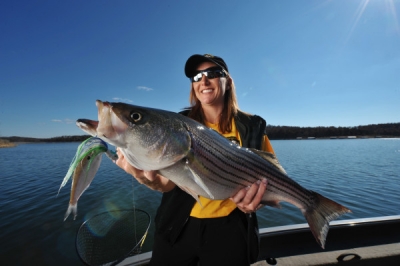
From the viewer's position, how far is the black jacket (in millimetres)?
2818

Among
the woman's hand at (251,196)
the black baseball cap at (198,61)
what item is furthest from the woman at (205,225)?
the black baseball cap at (198,61)

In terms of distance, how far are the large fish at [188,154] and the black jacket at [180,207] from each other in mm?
449

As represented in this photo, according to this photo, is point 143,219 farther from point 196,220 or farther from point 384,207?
point 384,207

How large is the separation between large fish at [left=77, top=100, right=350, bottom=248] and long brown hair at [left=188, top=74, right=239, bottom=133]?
2.99 feet

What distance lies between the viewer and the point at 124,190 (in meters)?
14.7

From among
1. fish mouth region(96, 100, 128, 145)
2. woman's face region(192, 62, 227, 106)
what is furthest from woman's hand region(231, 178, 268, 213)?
fish mouth region(96, 100, 128, 145)

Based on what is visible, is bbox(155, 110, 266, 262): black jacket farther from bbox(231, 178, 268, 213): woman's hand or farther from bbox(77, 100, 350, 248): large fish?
bbox(77, 100, 350, 248): large fish

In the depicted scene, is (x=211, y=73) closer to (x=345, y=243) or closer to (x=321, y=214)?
(x=321, y=214)

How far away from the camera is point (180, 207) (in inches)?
115

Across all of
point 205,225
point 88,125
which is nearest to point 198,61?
point 88,125

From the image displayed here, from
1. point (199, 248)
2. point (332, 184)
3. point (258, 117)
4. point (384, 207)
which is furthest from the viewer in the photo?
point (332, 184)

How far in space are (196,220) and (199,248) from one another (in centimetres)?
37

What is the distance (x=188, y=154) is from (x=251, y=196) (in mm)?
1078

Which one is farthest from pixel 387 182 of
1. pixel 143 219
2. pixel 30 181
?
pixel 30 181
